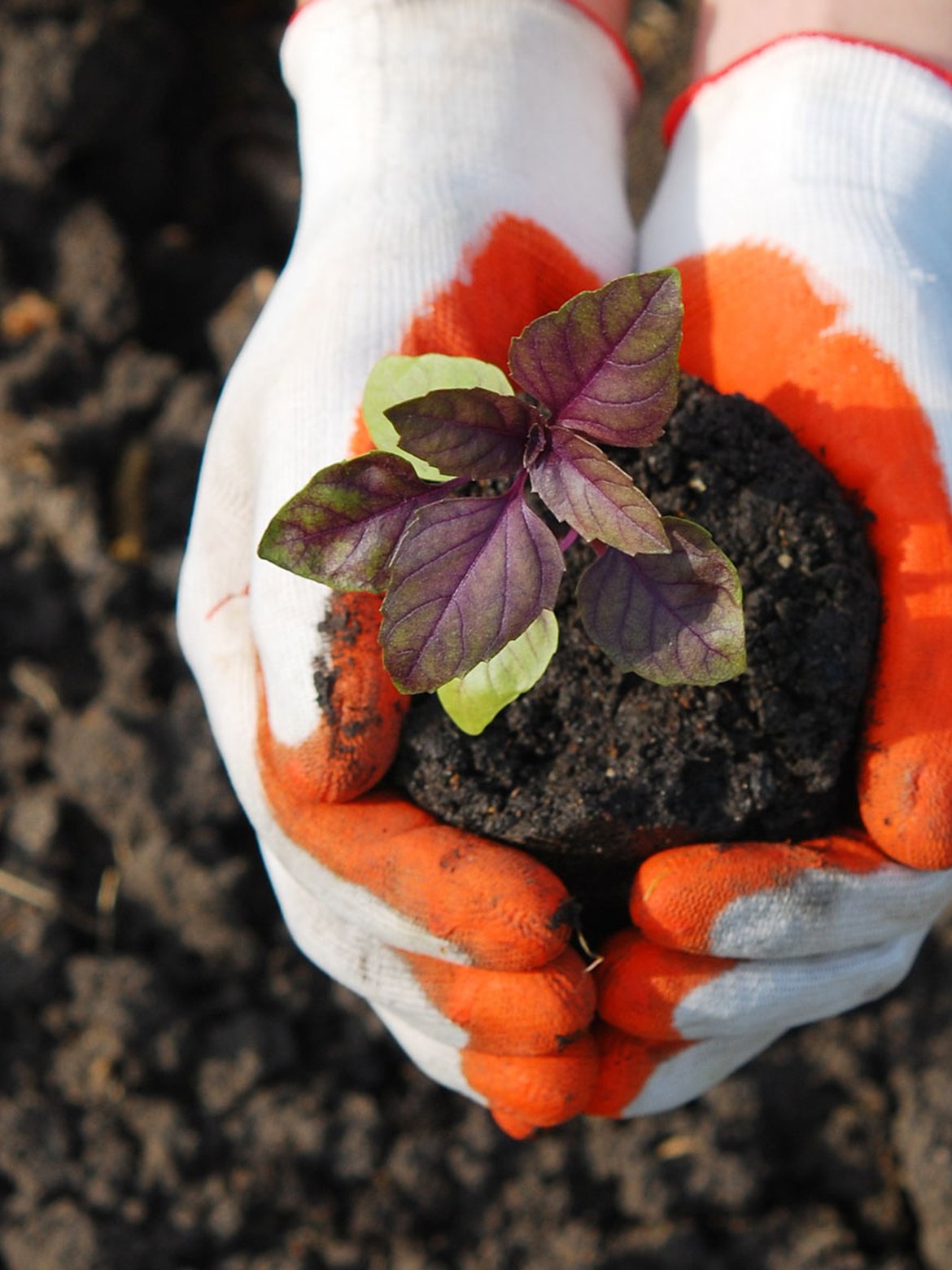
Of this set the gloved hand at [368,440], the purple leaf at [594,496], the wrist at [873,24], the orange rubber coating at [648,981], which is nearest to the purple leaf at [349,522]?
the purple leaf at [594,496]

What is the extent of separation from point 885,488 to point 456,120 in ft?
3.03

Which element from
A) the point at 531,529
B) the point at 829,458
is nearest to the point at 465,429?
the point at 531,529

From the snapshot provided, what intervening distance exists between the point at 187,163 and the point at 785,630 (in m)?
2.31

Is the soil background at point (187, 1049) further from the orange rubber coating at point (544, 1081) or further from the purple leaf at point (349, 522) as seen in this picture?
the purple leaf at point (349, 522)

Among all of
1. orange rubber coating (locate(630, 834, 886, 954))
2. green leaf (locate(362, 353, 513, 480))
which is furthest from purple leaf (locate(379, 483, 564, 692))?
orange rubber coating (locate(630, 834, 886, 954))

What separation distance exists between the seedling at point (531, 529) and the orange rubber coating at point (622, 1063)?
63cm

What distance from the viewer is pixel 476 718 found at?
134cm

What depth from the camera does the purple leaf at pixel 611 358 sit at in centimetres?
113

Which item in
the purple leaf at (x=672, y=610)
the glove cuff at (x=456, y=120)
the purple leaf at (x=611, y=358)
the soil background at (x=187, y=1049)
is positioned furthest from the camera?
the soil background at (x=187, y=1049)

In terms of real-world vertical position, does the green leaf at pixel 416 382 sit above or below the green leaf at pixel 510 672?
above

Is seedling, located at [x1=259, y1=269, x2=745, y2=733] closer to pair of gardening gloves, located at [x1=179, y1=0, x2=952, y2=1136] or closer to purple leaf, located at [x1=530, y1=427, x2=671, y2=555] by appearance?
purple leaf, located at [x1=530, y1=427, x2=671, y2=555]

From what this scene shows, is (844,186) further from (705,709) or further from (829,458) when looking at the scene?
(705,709)

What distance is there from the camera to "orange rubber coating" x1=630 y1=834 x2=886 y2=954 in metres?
1.46

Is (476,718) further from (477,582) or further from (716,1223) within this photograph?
(716,1223)
